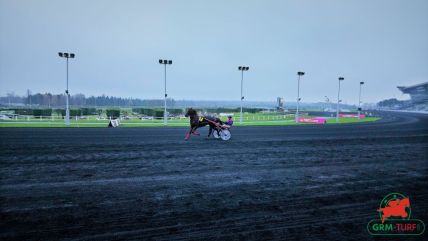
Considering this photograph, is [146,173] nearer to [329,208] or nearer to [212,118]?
[329,208]

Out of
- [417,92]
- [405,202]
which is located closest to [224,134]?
[405,202]

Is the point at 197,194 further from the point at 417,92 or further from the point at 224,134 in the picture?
the point at 417,92

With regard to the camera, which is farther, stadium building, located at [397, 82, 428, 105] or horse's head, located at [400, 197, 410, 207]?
stadium building, located at [397, 82, 428, 105]

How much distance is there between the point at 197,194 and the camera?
18.2 ft

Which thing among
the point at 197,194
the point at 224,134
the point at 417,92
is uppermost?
the point at 417,92

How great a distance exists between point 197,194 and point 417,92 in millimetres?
165606

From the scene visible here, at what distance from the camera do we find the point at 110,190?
571 centimetres

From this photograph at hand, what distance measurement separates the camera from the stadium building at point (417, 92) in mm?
117919

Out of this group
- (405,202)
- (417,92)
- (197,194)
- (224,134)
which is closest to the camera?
(405,202)

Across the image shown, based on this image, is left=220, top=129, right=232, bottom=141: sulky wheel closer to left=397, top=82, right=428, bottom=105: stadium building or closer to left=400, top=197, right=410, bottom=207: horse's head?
left=400, top=197, right=410, bottom=207: horse's head

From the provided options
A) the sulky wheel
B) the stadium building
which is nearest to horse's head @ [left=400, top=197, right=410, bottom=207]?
the sulky wheel

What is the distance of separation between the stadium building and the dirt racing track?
478ft

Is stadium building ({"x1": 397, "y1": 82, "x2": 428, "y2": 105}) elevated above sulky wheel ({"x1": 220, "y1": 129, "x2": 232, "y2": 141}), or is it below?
above

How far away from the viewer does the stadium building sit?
11792 centimetres
